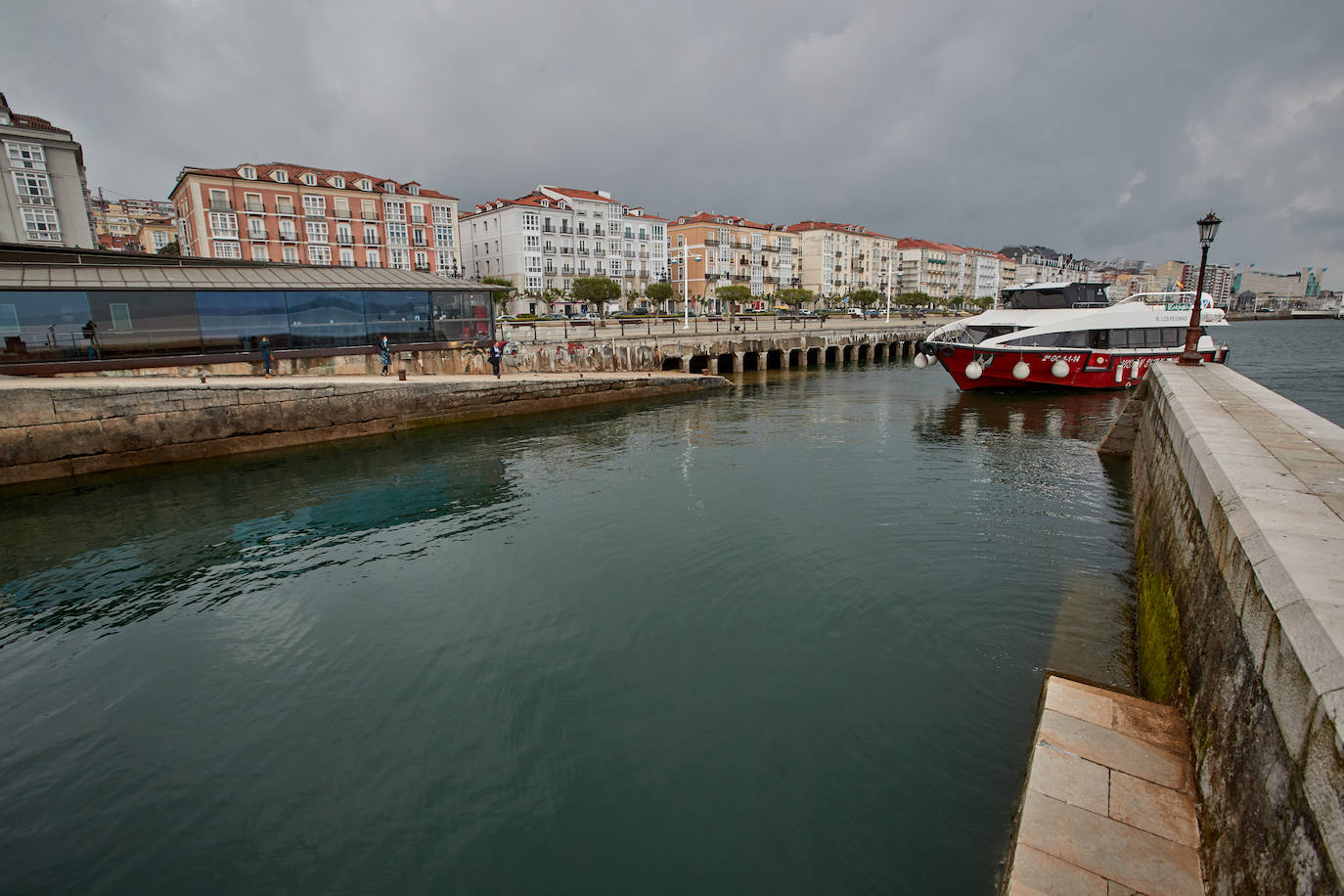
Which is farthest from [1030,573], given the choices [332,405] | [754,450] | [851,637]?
[332,405]

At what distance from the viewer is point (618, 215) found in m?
87.9

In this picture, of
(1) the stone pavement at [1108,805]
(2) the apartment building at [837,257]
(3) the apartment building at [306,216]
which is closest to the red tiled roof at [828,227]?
(2) the apartment building at [837,257]

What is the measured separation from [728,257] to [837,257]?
96.5ft

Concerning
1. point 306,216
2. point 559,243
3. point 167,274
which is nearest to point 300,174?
point 306,216

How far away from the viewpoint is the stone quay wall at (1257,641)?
2.92 m

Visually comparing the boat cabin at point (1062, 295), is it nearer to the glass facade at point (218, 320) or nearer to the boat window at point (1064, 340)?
the boat window at point (1064, 340)

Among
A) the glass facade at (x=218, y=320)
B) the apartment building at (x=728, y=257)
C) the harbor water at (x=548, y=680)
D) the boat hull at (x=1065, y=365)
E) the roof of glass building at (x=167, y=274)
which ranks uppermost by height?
the apartment building at (x=728, y=257)

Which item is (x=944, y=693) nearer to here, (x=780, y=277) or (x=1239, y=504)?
(x=1239, y=504)

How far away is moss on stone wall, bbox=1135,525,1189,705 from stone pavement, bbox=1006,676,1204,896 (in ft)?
1.74

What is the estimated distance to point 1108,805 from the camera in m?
4.25

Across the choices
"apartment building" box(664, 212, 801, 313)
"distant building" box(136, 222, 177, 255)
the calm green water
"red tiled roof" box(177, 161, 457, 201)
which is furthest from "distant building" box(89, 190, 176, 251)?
the calm green water

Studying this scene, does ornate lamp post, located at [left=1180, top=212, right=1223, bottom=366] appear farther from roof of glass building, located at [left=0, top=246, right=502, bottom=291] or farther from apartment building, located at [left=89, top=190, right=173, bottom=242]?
apartment building, located at [left=89, top=190, right=173, bottom=242]

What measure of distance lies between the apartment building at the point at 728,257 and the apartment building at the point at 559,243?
572cm

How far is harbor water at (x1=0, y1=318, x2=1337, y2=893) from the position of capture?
5371 mm
